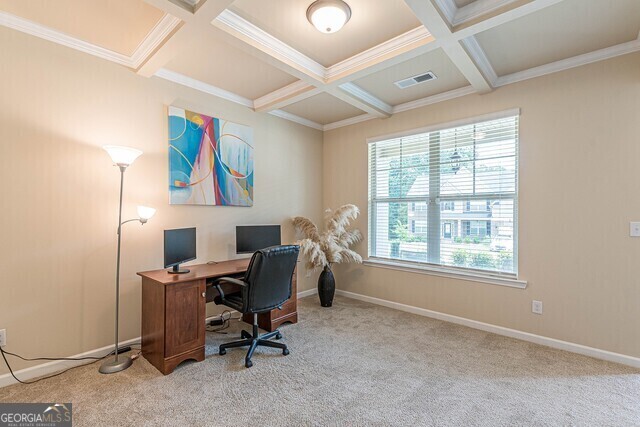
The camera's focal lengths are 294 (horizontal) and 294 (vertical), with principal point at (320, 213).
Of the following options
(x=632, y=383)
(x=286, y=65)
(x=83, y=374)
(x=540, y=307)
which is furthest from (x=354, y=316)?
(x=286, y=65)

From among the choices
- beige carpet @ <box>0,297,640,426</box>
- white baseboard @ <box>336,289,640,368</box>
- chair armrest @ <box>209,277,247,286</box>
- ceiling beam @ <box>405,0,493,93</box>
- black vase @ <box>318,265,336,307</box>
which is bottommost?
beige carpet @ <box>0,297,640,426</box>

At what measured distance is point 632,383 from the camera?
7.27 ft

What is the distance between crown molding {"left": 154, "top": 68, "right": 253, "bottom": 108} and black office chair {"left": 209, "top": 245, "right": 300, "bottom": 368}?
6.80ft

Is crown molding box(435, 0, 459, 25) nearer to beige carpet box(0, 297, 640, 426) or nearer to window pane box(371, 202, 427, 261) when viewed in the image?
window pane box(371, 202, 427, 261)

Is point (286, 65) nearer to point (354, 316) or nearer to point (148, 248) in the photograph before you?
point (148, 248)

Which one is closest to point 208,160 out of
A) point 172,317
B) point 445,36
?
point 172,317

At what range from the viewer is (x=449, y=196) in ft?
11.6

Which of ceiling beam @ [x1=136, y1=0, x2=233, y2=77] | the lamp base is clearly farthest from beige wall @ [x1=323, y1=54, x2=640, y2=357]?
the lamp base

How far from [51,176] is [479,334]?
167 inches

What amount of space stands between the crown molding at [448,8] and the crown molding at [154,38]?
1817mm

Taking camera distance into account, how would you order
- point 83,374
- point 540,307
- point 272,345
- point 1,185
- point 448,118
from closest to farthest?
1. point 1,185
2. point 83,374
3. point 272,345
4. point 540,307
5. point 448,118

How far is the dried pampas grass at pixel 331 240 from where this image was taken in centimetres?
390

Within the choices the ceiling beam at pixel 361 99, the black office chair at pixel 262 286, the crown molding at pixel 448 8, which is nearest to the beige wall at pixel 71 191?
the black office chair at pixel 262 286

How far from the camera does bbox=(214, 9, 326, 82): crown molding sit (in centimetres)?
216
